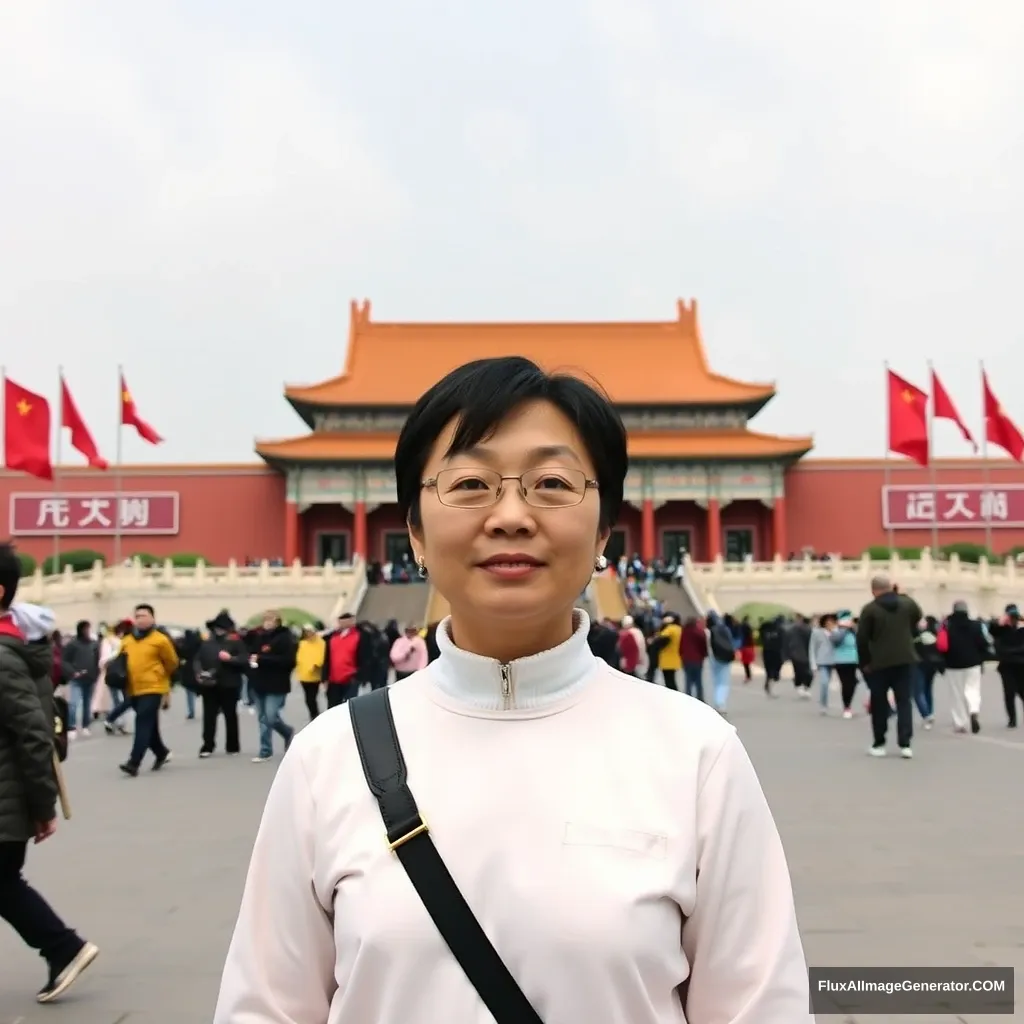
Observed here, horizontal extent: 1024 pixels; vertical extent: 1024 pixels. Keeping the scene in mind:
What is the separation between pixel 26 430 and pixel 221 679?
53.3 feet

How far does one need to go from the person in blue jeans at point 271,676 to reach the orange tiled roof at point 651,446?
23.6 metres

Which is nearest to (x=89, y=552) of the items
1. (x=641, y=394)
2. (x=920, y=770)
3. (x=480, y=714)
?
(x=641, y=394)

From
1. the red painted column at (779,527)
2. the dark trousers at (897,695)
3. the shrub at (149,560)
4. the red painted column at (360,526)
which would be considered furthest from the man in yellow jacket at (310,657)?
the red painted column at (779,527)

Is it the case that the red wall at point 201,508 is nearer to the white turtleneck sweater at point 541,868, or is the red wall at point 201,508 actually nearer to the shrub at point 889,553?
the shrub at point 889,553

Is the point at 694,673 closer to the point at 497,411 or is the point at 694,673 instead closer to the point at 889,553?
the point at 497,411

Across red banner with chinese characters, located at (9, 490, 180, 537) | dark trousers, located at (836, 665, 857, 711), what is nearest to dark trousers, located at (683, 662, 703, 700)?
dark trousers, located at (836, 665, 857, 711)

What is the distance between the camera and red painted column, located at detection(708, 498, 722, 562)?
3369 centimetres

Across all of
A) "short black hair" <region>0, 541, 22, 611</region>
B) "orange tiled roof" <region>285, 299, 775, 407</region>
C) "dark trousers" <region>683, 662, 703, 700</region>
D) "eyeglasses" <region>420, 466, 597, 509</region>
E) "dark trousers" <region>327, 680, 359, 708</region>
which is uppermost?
"orange tiled roof" <region>285, 299, 775, 407</region>

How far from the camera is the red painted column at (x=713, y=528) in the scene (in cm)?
3369

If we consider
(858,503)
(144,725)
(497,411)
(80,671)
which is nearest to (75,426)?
(80,671)

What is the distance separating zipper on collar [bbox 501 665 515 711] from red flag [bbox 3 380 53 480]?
23679 mm

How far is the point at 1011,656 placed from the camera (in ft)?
34.7

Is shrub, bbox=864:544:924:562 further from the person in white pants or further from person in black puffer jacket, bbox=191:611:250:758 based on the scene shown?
person in black puffer jacket, bbox=191:611:250:758

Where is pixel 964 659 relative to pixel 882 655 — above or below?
below
